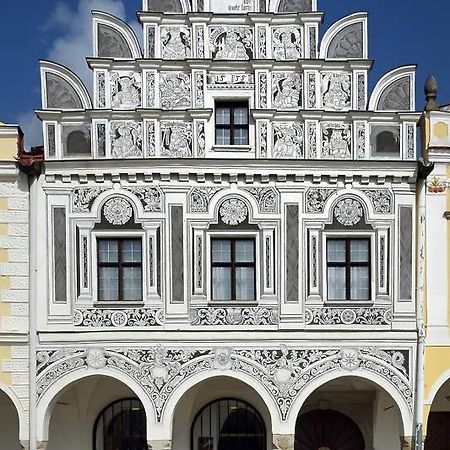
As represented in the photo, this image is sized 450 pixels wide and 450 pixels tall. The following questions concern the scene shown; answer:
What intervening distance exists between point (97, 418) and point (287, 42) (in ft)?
32.3

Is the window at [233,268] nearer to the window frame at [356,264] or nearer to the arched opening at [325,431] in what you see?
the window frame at [356,264]

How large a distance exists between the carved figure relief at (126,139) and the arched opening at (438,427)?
380 inches

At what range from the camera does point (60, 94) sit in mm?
15789

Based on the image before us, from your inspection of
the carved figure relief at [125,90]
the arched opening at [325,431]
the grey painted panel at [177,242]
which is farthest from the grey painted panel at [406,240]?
the carved figure relief at [125,90]

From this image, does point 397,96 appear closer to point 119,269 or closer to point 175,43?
point 175,43

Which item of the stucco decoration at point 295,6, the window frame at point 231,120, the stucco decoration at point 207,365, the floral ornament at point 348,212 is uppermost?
the stucco decoration at point 295,6

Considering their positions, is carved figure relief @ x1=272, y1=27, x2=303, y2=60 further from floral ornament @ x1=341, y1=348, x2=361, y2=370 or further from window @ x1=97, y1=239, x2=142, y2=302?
floral ornament @ x1=341, y1=348, x2=361, y2=370

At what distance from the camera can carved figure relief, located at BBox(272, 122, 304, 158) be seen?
51.2ft

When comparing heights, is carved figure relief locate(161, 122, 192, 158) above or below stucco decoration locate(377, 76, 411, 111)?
below

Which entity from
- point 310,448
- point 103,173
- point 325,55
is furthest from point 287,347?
point 325,55

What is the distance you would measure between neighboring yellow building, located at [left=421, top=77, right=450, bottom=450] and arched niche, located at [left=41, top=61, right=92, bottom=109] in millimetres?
7572

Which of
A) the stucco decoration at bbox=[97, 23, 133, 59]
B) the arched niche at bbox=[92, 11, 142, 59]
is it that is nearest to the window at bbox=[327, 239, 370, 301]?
the arched niche at bbox=[92, 11, 142, 59]

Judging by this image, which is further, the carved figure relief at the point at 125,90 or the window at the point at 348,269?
the carved figure relief at the point at 125,90

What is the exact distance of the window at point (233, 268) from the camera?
15.6 m
